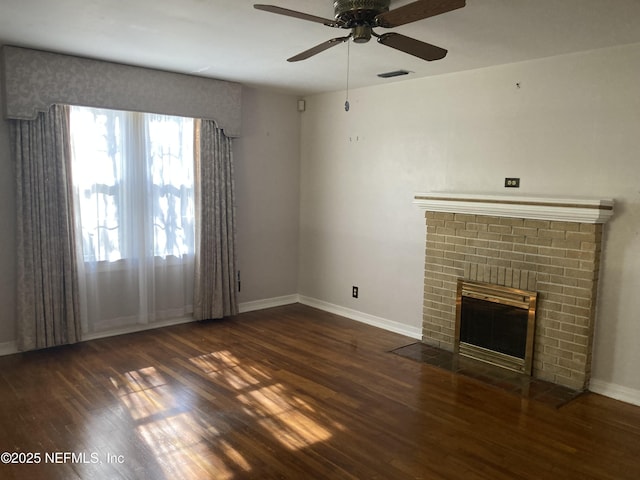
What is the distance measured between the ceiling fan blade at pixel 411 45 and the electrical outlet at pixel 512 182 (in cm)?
165

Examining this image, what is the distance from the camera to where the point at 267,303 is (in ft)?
19.2

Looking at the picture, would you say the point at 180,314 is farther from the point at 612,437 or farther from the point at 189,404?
the point at 612,437

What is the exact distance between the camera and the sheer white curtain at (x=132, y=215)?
4.37m

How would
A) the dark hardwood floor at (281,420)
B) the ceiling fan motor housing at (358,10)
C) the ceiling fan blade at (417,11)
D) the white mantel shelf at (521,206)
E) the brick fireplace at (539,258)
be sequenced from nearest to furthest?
the ceiling fan blade at (417,11), the ceiling fan motor housing at (358,10), the dark hardwood floor at (281,420), the white mantel shelf at (521,206), the brick fireplace at (539,258)

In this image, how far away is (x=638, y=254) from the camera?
3.38m

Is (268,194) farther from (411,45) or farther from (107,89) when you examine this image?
(411,45)

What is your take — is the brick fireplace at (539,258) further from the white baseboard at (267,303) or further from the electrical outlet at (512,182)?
the white baseboard at (267,303)

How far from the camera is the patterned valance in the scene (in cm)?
386

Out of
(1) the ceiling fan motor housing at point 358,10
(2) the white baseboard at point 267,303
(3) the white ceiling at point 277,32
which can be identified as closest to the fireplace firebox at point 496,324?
(3) the white ceiling at point 277,32

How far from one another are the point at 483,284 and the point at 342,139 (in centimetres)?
229

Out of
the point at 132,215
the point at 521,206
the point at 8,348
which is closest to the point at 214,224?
the point at 132,215

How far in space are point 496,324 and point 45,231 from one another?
12.7 feet

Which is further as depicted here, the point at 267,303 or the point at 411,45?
the point at 267,303

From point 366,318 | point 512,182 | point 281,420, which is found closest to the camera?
point 281,420
